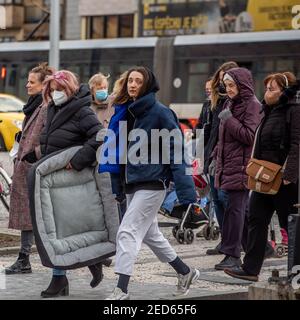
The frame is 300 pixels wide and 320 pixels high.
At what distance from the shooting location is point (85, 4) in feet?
184

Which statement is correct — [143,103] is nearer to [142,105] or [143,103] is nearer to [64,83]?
[142,105]

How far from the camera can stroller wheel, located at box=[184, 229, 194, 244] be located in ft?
44.6

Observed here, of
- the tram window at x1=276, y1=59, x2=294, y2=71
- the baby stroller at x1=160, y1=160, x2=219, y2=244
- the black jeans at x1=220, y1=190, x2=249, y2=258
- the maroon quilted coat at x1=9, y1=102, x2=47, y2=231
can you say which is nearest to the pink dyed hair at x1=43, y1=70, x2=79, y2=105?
the maroon quilted coat at x1=9, y1=102, x2=47, y2=231

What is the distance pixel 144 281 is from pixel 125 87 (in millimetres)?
2024

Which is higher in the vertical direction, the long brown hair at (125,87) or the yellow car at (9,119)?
the long brown hair at (125,87)

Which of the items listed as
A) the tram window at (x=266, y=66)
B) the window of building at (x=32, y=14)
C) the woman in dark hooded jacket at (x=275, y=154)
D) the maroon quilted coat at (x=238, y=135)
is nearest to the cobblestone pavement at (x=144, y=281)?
the woman in dark hooded jacket at (x=275, y=154)

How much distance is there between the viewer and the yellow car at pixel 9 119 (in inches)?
1226

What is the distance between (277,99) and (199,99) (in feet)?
86.5

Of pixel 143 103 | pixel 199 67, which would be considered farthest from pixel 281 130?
pixel 199 67

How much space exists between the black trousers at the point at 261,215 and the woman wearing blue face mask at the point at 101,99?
2594mm

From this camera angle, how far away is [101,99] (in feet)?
40.0

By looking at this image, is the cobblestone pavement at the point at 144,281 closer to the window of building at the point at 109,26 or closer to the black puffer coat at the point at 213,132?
the black puffer coat at the point at 213,132

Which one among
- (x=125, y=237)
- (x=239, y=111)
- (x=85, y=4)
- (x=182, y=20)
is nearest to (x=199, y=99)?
(x=182, y=20)
